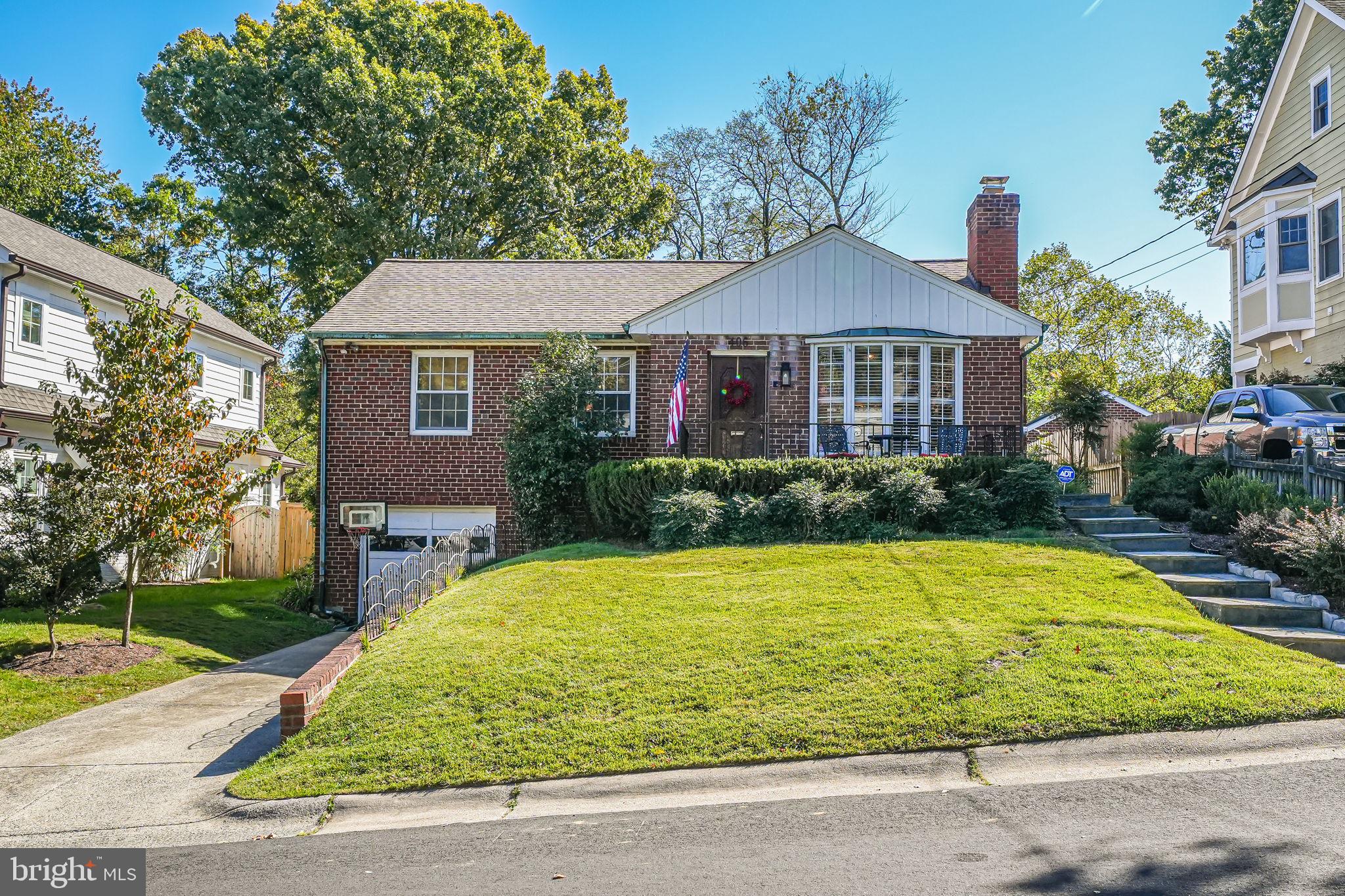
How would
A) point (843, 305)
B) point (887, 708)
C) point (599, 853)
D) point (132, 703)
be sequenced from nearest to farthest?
point (599, 853) < point (887, 708) < point (132, 703) < point (843, 305)

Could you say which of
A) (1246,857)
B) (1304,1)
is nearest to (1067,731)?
(1246,857)

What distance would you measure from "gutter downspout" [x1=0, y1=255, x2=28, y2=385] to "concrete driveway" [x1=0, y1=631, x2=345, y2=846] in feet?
27.6

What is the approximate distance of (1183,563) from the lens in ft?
39.9

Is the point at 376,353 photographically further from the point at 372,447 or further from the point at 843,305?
the point at 843,305

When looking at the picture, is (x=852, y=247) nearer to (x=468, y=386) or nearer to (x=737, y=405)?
(x=737, y=405)

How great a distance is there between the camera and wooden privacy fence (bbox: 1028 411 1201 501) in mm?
17719

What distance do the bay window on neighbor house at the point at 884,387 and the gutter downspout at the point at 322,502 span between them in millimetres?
9058

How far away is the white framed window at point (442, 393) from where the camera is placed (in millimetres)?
18562

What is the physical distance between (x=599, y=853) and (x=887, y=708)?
2814mm

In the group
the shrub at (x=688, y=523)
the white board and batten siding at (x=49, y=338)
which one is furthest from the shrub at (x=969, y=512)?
the white board and batten siding at (x=49, y=338)

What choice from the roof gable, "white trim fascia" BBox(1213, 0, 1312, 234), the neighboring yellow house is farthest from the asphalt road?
"white trim fascia" BBox(1213, 0, 1312, 234)

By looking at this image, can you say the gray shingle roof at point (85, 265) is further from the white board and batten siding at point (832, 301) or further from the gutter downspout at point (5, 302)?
the white board and batten siding at point (832, 301)

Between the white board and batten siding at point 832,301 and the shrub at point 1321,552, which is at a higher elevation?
the white board and batten siding at point 832,301

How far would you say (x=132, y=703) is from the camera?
11.0 metres
